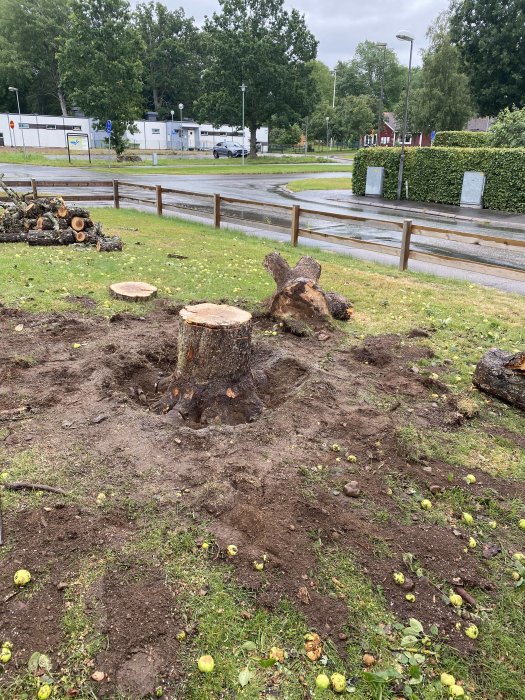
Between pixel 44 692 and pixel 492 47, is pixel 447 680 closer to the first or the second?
pixel 44 692

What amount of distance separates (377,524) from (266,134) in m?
77.6

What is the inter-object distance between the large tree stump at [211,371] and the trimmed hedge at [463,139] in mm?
26411

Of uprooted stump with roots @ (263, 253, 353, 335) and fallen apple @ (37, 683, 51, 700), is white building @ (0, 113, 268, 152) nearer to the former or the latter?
uprooted stump with roots @ (263, 253, 353, 335)

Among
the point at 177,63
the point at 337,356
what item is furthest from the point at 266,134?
the point at 337,356

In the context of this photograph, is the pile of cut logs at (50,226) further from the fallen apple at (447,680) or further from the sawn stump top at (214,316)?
the fallen apple at (447,680)

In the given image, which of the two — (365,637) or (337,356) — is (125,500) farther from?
(337,356)

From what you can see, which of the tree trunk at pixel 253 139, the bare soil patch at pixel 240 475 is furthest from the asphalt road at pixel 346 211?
the tree trunk at pixel 253 139

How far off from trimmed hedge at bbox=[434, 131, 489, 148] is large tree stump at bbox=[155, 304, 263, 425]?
2641 centimetres

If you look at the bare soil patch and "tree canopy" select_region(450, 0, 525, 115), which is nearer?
the bare soil patch

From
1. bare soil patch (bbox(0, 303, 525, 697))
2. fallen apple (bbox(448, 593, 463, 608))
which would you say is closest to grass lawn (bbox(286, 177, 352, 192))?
bare soil patch (bbox(0, 303, 525, 697))

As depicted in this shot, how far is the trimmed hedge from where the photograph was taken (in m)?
27.1

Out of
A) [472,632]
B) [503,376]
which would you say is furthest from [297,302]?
[472,632]

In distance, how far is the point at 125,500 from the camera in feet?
11.7

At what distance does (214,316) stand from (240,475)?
157 cm
